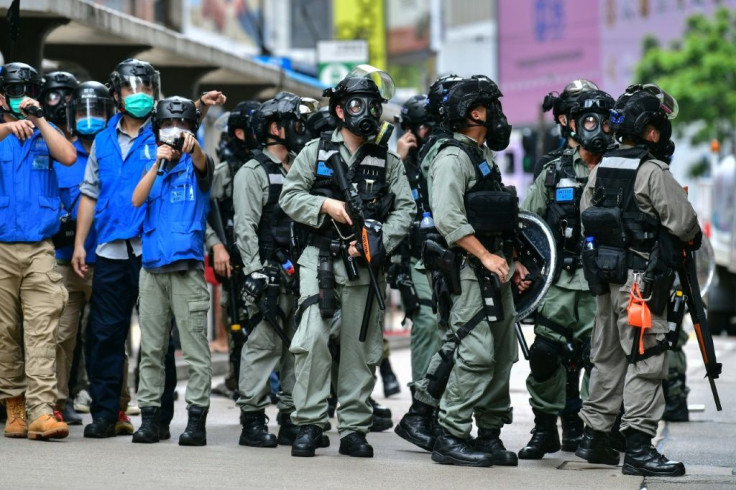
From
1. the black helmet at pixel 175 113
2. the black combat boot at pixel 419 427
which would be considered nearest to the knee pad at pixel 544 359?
the black combat boot at pixel 419 427

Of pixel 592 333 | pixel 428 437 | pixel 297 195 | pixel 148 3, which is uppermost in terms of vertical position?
pixel 148 3

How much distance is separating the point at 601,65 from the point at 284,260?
249 ft

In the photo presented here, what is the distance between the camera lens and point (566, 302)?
8836 mm

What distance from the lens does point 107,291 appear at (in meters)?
9.07

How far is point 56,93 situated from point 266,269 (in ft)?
6.55

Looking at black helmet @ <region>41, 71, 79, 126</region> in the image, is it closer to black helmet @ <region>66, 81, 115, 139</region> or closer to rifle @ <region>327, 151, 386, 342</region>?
black helmet @ <region>66, 81, 115, 139</region>

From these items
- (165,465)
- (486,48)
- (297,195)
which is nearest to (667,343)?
(297,195)

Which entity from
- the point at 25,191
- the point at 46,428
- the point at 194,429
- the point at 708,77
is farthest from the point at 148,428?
the point at 708,77

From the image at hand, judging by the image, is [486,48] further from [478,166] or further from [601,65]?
[478,166]

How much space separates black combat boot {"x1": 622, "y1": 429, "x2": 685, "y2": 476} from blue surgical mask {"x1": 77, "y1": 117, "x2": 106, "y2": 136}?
12.9 ft

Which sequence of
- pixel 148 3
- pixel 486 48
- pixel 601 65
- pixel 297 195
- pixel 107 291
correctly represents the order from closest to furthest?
1. pixel 297 195
2. pixel 107 291
3. pixel 148 3
4. pixel 601 65
5. pixel 486 48

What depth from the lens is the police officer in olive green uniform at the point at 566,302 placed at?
878 cm

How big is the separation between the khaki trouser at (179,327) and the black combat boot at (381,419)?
152cm

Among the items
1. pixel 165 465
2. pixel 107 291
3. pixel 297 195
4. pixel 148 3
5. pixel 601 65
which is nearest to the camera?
pixel 165 465
